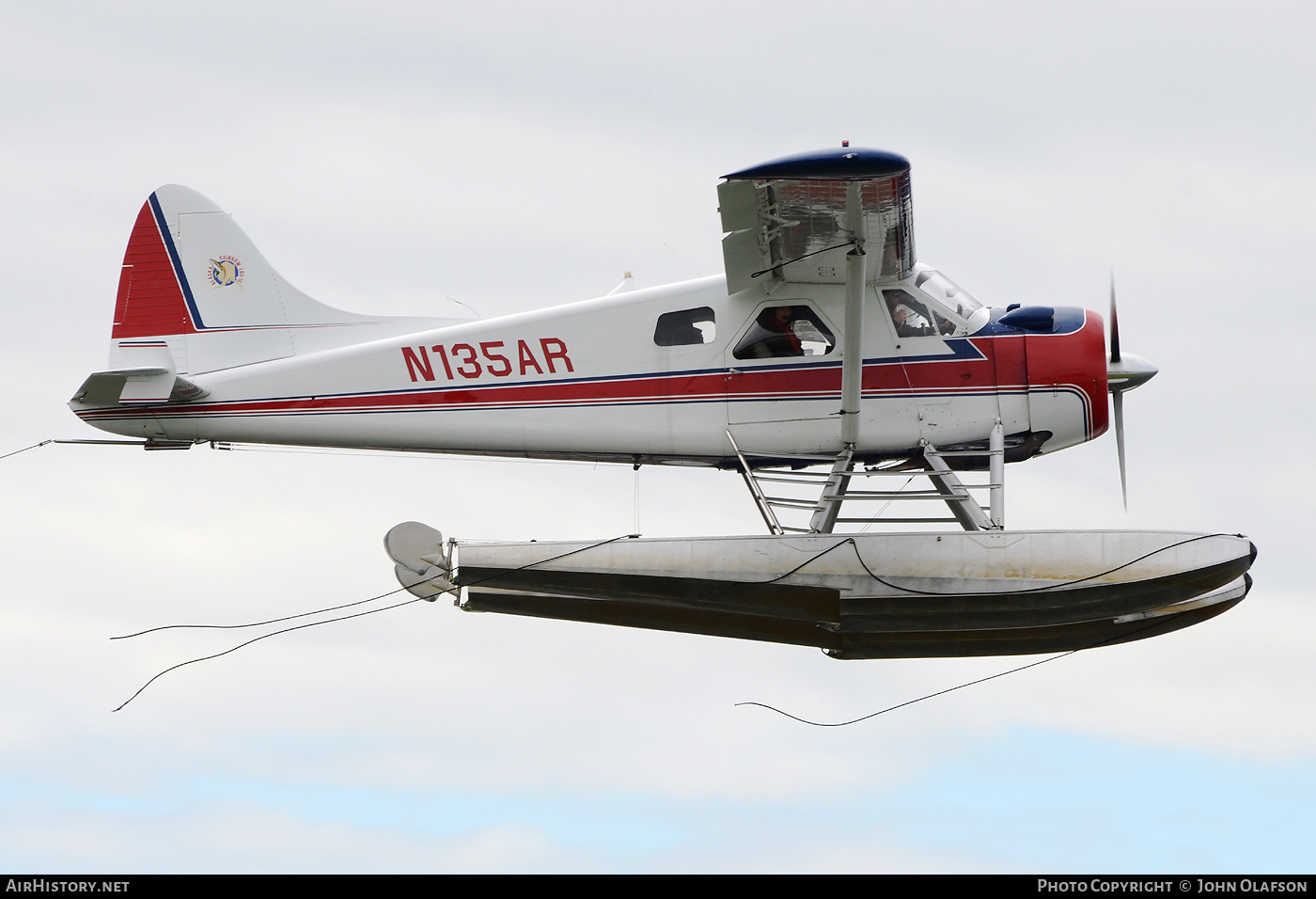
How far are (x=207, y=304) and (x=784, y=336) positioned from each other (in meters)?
5.52

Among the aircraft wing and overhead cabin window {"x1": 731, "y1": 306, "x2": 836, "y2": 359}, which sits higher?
the aircraft wing

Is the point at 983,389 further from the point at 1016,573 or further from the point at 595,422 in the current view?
the point at 595,422

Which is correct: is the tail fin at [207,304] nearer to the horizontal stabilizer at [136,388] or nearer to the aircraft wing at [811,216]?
the horizontal stabilizer at [136,388]

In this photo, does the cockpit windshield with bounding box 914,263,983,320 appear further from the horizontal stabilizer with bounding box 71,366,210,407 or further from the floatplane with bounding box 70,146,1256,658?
the horizontal stabilizer with bounding box 71,366,210,407

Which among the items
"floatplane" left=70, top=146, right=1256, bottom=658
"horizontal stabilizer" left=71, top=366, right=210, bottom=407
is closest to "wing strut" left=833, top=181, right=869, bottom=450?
"floatplane" left=70, top=146, right=1256, bottom=658

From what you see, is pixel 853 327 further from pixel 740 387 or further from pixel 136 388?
pixel 136 388

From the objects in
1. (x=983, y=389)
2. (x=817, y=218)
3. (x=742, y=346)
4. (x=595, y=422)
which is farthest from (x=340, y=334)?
(x=983, y=389)

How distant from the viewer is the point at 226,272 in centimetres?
1401

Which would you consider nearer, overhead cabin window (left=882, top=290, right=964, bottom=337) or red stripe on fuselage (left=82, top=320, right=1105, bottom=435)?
red stripe on fuselage (left=82, top=320, right=1105, bottom=435)

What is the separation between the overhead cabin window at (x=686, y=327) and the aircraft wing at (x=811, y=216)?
0.35 metres

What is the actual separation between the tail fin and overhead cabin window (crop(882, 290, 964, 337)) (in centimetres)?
431

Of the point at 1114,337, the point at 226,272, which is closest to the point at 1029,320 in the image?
the point at 1114,337

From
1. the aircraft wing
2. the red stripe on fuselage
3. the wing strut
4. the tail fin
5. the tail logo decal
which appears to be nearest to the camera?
the aircraft wing

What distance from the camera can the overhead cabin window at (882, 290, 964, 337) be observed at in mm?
13102
